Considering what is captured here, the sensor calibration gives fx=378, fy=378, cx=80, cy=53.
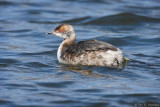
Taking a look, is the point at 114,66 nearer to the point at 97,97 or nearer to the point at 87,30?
the point at 97,97

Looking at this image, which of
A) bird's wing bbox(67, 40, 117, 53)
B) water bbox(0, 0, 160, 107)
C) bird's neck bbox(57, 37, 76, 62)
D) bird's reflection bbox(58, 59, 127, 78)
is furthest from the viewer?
bird's neck bbox(57, 37, 76, 62)

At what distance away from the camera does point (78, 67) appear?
8328 millimetres

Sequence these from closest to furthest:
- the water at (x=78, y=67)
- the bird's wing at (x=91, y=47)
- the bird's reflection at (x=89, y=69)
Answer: the water at (x=78, y=67) < the bird's reflection at (x=89, y=69) < the bird's wing at (x=91, y=47)

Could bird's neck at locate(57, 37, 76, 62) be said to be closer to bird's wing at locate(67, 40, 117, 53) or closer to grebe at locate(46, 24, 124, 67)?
grebe at locate(46, 24, 124, 67)

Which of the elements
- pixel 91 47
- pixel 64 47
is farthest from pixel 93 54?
pixel 64 47

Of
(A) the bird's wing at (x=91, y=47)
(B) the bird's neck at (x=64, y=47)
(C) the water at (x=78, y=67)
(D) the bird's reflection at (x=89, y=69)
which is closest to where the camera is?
(C) the water at (x=78, y=67)

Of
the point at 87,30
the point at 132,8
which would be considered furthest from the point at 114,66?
the point at 132,8

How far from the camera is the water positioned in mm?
6488

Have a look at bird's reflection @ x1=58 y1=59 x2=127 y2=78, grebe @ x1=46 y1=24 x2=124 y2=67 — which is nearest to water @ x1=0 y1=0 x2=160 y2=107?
bird's reflection @ x1=58 y1=59 x2=127 y2=78

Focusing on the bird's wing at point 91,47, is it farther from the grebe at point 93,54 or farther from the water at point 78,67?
the water at point 78,67

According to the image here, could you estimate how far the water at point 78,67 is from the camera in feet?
21.3

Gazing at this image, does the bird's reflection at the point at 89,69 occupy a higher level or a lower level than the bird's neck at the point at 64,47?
lower

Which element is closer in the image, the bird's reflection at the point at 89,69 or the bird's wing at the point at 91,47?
the bird's reflection at the point at 89,69

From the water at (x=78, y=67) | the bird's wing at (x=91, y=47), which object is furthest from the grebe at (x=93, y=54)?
the water at (x=78, y=67)
